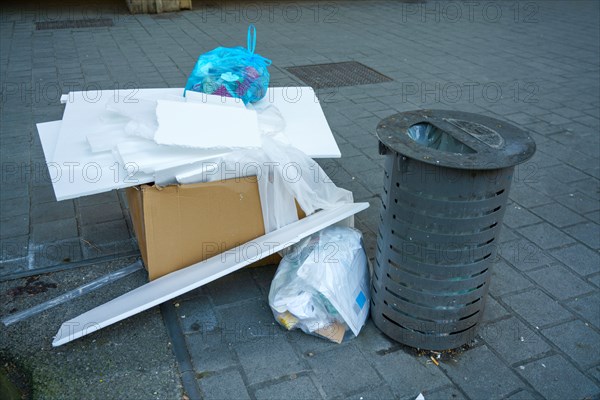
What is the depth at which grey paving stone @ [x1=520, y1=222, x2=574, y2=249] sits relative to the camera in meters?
3.12

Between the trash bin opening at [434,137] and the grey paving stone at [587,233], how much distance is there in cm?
143

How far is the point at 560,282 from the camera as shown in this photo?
2793 millimetres

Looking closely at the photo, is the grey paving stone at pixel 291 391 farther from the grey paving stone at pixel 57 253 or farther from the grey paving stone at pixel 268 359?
the grey paving stone at pixel 57 253

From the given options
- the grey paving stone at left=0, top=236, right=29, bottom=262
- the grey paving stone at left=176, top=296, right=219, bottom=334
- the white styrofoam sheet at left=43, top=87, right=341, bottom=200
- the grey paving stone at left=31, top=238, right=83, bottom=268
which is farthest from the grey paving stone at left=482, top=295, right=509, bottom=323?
the grey paving stone at left=0, top=236, right=29, bottom=262

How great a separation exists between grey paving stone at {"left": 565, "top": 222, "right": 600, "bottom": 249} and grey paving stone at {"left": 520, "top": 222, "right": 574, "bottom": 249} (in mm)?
65

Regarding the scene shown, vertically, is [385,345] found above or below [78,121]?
below

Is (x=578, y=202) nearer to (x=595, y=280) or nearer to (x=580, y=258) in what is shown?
(x=580, y=258)

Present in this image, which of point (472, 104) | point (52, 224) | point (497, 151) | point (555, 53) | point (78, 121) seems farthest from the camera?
point (555, 53)

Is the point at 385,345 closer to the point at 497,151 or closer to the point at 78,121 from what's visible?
the point at 497,151

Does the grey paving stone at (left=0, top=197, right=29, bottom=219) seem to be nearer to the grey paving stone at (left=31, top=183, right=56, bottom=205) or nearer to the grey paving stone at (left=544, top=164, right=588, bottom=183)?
the grey paving stone at (left=31, top=183, right=56, bottom=205)

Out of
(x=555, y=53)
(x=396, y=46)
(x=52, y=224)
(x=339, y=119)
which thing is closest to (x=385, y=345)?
(x=52, y=224)

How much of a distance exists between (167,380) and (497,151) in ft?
5.23

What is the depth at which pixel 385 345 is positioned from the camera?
237cm

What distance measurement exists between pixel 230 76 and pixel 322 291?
1.35 metres
